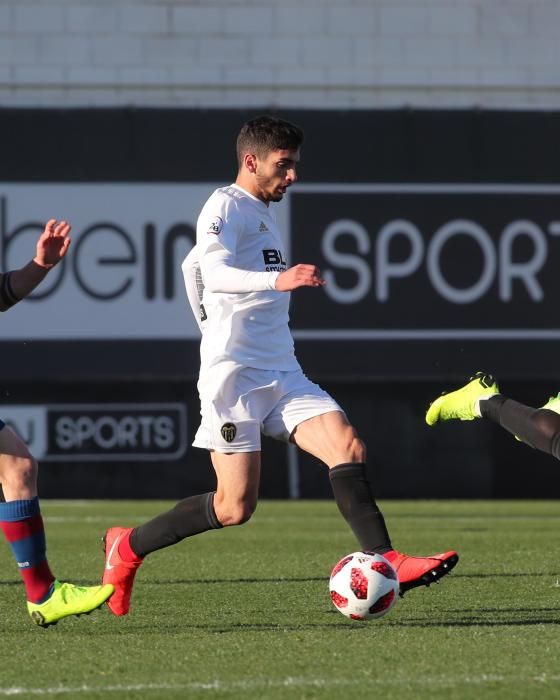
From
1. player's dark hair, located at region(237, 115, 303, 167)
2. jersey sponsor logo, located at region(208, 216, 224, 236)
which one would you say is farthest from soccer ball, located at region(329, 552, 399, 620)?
player's dark hair, located at region(237, 115, 303, 167)

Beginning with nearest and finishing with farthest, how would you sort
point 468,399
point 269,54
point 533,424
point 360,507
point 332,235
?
point 360,507
point 533,424
point 468,399
point 332,235
point 269,54

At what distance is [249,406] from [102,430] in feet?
29.8

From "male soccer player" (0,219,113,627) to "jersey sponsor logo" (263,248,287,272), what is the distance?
877 mm

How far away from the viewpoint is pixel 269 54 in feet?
55.3

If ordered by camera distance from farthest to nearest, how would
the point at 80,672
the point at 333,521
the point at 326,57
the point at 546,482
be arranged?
the point at 326,57 < the point at 546,482 < the point at 333,521 < the point at 80,672

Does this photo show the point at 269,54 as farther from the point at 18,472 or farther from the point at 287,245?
the point at 18,472

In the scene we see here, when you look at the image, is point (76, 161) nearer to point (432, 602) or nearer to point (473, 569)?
point (473, 569)

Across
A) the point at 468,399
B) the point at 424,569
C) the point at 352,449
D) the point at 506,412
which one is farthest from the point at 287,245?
the point at 424,569

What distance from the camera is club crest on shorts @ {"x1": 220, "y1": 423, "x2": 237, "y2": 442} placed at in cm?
639

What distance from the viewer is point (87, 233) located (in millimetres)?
15766

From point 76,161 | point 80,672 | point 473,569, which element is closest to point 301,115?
point 76,161

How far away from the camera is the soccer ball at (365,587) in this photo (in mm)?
5957

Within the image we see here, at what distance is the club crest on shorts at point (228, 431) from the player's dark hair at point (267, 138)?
1069mm

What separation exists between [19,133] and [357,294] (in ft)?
12.0
